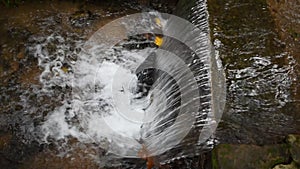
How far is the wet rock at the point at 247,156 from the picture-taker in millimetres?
2414

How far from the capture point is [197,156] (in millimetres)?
2648

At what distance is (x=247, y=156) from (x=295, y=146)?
35cm

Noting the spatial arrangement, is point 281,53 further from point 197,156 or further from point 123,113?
point 123,113

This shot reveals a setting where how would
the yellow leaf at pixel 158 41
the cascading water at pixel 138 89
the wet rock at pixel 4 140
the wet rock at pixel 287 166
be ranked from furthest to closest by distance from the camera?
the yellow leaf at pixel 158 41, the wet rock at pixel 4 140, the cascading water at pixel 138 89, the wet rock at pixel 287 166

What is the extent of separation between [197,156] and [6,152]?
1908 mm

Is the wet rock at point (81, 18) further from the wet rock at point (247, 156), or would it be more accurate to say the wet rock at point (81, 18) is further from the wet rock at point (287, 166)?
the wet rock at point (287, 166)

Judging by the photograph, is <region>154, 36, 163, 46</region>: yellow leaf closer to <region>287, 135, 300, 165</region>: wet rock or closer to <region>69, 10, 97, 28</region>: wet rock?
<region>69, 10, 97, 28</region>: wet rock

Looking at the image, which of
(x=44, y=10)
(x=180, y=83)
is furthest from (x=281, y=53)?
(x=44, y=10)

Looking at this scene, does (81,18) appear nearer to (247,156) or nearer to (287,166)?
(247,156)

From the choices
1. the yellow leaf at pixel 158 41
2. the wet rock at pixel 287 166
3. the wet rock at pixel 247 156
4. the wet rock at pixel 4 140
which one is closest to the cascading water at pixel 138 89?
the yellow leaf at pixel 158 41

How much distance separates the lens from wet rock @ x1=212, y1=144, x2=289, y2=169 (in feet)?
7.92

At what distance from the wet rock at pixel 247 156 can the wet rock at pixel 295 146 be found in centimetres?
4

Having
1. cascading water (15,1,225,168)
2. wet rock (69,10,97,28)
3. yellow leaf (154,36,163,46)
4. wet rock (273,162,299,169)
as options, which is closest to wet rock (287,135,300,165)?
wet rock (273,162,299,169)

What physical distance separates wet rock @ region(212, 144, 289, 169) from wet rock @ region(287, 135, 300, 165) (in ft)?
0.13
